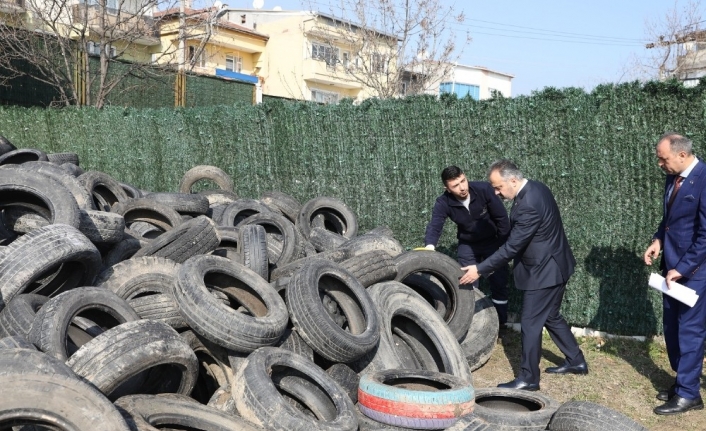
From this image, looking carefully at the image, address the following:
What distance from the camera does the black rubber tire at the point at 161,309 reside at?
5504mm

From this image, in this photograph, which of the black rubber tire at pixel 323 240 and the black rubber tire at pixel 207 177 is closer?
the black rubber tire at pixel 323 240

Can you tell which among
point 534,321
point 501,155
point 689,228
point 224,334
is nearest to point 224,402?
point 224,334

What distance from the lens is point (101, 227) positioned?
22.0 ft

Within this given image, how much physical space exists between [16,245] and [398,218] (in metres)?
5.62

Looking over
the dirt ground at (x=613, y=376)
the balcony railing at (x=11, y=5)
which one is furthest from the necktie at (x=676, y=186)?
the balcony railing at (x=11, y=5)

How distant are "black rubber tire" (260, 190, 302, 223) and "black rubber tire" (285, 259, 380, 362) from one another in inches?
167

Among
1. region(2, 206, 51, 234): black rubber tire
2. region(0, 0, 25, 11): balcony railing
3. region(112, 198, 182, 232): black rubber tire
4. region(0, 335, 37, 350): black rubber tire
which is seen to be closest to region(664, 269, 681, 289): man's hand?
region(0, 335, 37, 350): black rubber tire

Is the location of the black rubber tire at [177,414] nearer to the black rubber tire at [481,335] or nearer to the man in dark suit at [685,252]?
the black rubber tire at [481,335]

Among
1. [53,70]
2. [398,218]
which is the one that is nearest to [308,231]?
[398,218]

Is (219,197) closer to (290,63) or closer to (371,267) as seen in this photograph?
(371,267)

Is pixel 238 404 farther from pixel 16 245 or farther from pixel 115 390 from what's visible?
pixel 16 245

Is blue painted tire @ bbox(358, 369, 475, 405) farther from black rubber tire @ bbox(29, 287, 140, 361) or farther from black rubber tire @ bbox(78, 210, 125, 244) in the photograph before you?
black rubber tire @ bbox(78, 210, 125, 244)

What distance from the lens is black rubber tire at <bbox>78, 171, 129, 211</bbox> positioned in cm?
955

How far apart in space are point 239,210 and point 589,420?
6351 mm
